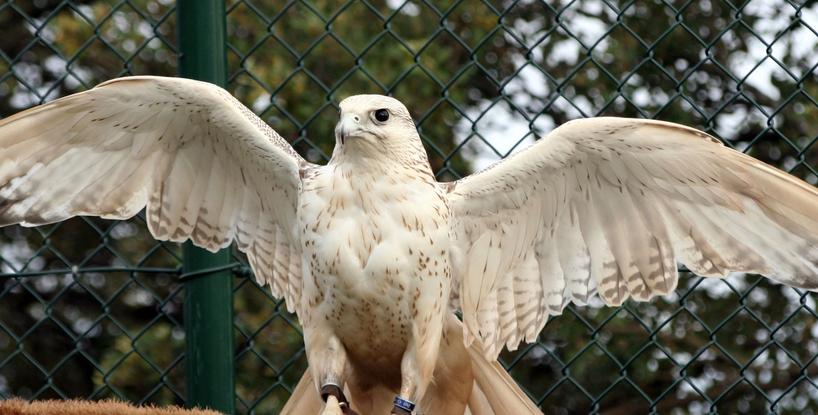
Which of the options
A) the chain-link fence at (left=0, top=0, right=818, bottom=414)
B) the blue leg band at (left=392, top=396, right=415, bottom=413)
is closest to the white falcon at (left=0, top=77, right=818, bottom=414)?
the blue leg band at (left=392, top=396, right=415, bottom=413)

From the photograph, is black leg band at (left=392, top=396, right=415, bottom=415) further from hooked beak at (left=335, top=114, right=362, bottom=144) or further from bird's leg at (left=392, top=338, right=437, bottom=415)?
hooked beak at (left=335, top=114, right=362, bottom=144)

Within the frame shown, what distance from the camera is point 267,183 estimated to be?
4438mm

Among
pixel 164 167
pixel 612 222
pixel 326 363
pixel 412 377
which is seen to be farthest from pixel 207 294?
pixel 612 222

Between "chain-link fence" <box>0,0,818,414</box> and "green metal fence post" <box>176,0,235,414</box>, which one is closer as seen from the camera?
"green metal fence post" <box>176,0,235,414</box>

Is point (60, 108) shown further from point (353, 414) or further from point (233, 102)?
point (353, 414)

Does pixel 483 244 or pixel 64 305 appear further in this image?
pixel 64 305

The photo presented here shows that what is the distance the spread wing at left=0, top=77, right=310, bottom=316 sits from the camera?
4.23 meters

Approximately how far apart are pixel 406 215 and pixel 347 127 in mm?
284

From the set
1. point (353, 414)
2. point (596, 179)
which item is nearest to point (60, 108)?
point (353, 414)

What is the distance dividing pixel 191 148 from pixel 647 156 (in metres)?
1.33

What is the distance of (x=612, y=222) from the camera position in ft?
14.1

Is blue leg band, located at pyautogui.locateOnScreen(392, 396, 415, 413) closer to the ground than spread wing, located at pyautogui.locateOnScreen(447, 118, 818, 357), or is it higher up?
closer to the ground

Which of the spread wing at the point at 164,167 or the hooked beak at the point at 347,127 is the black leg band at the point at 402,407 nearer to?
the spread wing at the point at 164,167

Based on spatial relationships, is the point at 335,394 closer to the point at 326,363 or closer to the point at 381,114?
the point at 326,363
